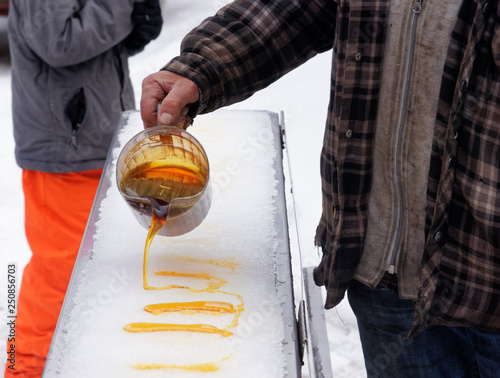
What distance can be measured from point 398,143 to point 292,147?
2164 millimetres

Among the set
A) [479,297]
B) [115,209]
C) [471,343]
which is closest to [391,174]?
[479,297]

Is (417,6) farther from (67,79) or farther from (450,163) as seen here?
(67,79)

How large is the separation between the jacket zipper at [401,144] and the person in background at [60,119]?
4.00 feet

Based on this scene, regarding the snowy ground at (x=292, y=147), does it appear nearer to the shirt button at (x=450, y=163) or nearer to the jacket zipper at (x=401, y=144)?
the jacket zipper at (x=401, y=144)

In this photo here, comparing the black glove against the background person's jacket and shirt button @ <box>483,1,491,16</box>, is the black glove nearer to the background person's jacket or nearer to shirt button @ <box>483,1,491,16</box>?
the background person's jacket

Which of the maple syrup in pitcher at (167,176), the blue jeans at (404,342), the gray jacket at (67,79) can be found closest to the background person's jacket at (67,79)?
the gray jacket at (67,79)

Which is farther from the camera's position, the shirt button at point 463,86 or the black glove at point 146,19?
the black glove at point 146,19

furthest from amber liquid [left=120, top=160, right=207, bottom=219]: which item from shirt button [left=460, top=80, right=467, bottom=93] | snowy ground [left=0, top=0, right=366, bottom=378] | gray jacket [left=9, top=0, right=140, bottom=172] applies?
snowy ground [left=0, top=0, right=366, bottom=378]

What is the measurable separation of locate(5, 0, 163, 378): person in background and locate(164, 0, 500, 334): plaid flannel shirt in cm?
77

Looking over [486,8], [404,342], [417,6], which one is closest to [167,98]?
[417,6]

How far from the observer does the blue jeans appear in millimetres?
1499

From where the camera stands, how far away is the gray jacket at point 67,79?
2.11 m

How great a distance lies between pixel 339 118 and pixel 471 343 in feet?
1.83

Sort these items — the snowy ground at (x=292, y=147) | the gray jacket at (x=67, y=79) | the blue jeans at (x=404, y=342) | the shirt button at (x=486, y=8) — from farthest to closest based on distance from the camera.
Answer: the snowy ground at (x=292, y=147), the gray jacket at (x=67, y=79), the blue jeans at (x=404, y=342), the shirt button at (x=486, y=8)
